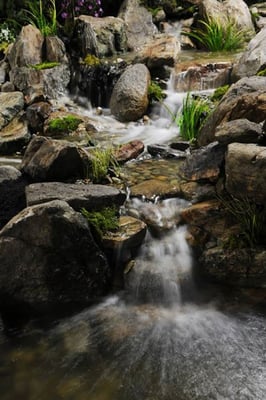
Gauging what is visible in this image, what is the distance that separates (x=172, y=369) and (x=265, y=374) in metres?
0.75

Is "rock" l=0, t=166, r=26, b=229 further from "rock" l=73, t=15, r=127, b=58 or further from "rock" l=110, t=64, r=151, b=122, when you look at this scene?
"rock" l=73, t=15, r=127, b=58

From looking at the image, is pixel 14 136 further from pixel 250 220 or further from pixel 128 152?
pixel 250 220

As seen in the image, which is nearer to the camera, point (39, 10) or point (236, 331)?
point (236, 331)

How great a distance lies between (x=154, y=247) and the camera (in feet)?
14.5

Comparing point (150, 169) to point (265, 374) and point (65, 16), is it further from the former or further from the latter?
point (65, 16)

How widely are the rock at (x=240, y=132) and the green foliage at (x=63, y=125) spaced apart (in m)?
4.35

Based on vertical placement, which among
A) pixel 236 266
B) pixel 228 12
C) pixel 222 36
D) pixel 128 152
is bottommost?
pixel 236 266

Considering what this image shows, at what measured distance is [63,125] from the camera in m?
7.98

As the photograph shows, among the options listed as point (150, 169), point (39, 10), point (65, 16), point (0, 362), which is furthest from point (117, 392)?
point (39, 10)

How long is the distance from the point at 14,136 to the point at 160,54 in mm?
4232

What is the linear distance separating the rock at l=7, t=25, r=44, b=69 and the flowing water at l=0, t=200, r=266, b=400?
7.57 metres

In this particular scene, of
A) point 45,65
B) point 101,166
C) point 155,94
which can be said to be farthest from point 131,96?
point 101,166

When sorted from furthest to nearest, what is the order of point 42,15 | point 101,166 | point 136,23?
1. point 136,23
2. point 42,15
3. point 101,166

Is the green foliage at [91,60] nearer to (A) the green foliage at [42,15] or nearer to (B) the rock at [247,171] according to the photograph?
(A) the green foliage at [42,15]
